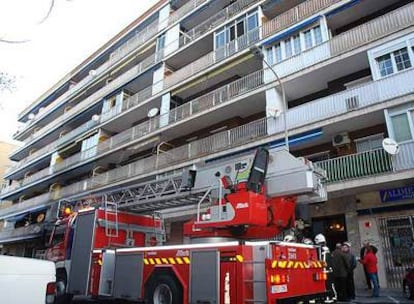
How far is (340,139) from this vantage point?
1541cm

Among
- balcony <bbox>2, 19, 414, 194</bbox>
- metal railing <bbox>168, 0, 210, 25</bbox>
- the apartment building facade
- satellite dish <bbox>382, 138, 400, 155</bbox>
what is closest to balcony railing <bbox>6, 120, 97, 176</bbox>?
the apartment building facade

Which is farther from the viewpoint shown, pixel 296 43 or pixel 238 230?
pixel 296 43

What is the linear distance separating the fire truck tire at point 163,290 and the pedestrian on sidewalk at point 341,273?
543 centimetres

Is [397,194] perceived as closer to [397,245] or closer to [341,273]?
[397,245]

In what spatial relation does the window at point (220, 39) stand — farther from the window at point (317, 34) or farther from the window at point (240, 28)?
the window at point (317, 34)

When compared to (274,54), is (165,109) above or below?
below

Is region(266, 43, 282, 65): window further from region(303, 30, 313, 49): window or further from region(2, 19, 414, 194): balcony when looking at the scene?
region(303, 30, 313, 49): window

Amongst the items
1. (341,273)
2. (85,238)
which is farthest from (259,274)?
(85,238)

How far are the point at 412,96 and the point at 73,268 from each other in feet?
41.7

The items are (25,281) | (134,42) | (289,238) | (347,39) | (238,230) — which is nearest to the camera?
(25,281)

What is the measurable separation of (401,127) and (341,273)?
20.7ft

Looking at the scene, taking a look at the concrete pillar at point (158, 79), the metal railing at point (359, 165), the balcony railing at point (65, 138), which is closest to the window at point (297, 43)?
the metal railing at point (359, 165)

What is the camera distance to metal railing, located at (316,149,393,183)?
43.2 feet

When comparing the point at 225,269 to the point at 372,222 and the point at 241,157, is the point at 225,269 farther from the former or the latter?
the point at 372,222
